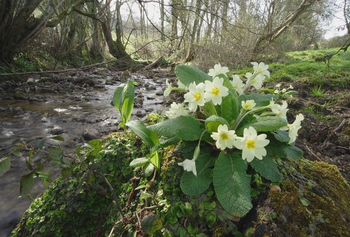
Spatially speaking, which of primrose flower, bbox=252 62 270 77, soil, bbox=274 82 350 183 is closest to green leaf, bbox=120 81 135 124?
primrose flower, bbox=252 62 270 77

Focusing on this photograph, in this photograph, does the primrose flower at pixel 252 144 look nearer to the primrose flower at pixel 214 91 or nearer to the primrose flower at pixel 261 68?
the primrose flower at pixel 214 91

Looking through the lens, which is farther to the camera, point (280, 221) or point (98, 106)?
point (98, 106)

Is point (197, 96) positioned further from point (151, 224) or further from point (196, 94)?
point (151, 224)

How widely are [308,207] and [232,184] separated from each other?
454 mm

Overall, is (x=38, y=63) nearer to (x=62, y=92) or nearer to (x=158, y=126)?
(x=62, y=92)

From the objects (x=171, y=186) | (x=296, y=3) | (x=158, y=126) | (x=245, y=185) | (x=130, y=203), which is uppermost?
(x=296, y=3)

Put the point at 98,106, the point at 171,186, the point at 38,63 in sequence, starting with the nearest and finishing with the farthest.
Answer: the point at 171,186 → the point at 98,106 → the point at 38,63

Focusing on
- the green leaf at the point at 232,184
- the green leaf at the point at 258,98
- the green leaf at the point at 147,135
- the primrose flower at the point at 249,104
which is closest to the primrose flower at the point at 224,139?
the green leaf at the point at 232,184

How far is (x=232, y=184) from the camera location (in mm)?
1278

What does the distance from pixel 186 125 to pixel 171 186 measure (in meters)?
0.38

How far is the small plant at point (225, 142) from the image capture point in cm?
124

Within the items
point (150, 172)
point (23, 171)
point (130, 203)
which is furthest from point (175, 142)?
point (23, 171)

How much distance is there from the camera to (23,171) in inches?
120

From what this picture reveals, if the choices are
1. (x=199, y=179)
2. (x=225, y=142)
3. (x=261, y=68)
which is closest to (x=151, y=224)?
(x=199, y=179)
